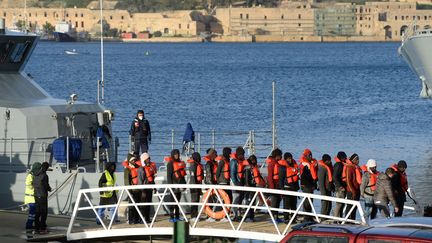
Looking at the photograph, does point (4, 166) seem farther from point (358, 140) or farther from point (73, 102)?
point (358, 140)

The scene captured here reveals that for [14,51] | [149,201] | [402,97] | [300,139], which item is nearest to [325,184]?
[149,201]

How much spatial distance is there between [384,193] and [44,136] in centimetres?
788

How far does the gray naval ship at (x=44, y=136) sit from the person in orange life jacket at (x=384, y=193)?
5.80 m

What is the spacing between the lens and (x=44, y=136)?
24453 millimetres

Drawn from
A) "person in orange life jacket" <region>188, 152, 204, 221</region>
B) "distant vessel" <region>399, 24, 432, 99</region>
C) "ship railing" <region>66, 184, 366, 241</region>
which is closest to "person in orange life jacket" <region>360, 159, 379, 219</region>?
"ship railing" <region>66, 184, 366, 241</region>

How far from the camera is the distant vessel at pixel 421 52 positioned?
176 ft

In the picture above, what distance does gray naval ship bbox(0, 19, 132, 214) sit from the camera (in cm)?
2364

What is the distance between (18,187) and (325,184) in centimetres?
667

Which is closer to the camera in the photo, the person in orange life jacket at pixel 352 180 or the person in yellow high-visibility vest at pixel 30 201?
the person in orange life jacket at pixel 352 180

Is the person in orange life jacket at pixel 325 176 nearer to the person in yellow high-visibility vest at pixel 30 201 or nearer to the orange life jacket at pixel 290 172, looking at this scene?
the orange life jacket at pixel 290 172

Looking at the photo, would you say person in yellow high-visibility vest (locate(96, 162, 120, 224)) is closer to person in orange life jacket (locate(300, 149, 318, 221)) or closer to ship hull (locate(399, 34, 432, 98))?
person in orange life jacket (locate(300, 149, 318, 221))

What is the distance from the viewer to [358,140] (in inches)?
2122

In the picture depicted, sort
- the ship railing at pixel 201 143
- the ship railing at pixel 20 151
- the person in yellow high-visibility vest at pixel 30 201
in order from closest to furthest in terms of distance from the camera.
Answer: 1. the person in yellow high-visibility vest at pixel 30 201
2. the ship railing at pixel 20 151
3. the ship railing at pixel 201 143

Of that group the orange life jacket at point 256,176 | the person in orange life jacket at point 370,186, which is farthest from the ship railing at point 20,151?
the person in orange life jacket at point 370,186
